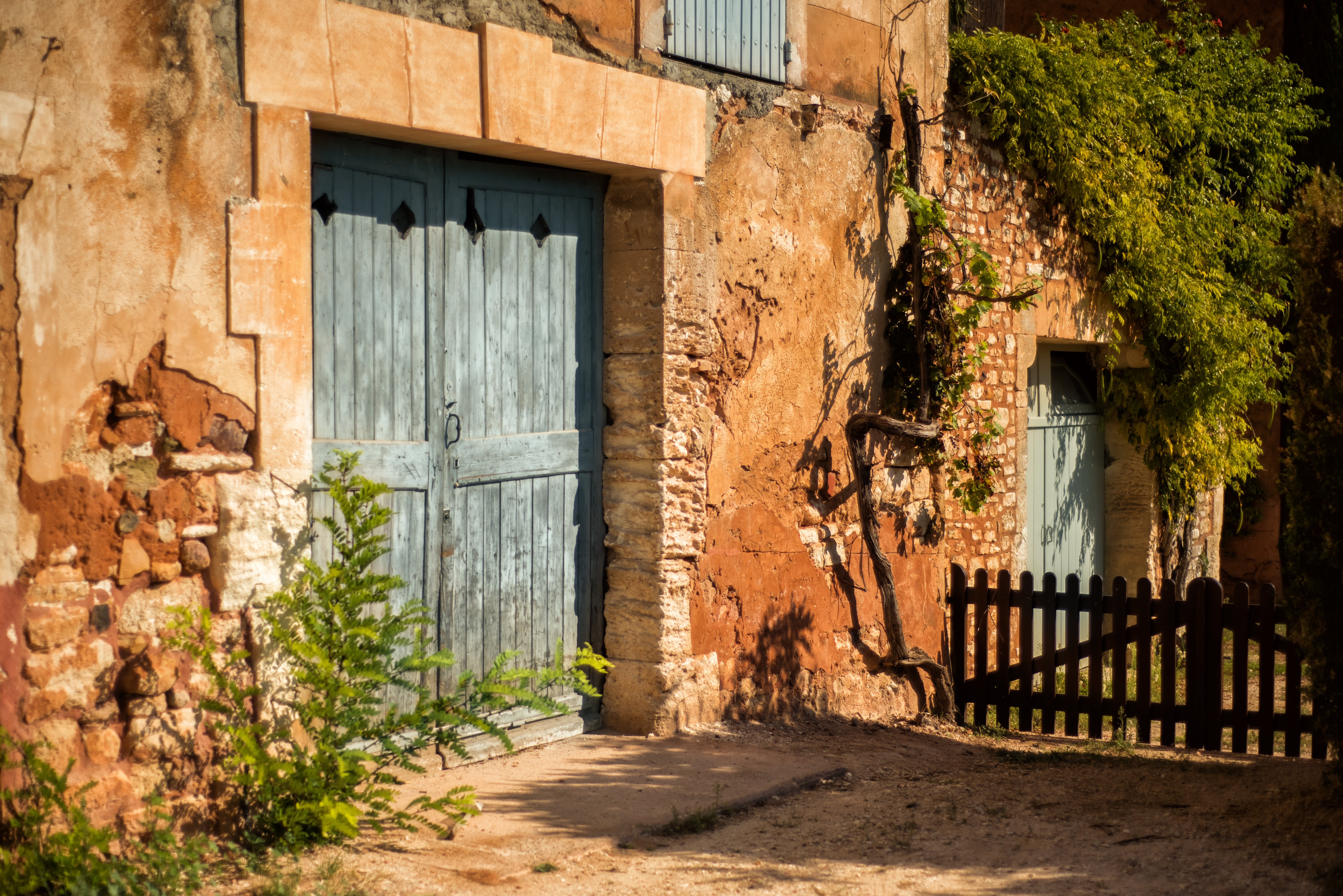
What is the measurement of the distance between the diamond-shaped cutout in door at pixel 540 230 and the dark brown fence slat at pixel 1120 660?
3.22 m

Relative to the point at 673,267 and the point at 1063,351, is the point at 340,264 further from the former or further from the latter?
the point at 1063,351

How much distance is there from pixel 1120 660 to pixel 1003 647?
24.1 inches

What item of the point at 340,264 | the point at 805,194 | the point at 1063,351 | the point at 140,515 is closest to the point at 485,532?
the point at 340,264

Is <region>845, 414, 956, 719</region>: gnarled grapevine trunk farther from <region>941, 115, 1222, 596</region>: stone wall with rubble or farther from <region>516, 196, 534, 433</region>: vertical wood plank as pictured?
<region>516, 196, 534, 433</region>: vertical wood plank

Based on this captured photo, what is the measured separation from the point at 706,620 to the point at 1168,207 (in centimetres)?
460

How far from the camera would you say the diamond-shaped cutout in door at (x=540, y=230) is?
4.86m

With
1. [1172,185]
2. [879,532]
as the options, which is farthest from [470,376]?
[1172,185]

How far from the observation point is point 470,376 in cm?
461

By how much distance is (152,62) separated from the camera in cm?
342

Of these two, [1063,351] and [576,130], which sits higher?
[576,130]

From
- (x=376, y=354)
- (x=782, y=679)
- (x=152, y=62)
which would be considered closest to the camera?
(x=152, y=62)

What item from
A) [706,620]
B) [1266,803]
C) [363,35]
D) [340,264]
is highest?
[363,35]

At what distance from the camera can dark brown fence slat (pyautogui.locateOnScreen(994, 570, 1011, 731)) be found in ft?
20.7

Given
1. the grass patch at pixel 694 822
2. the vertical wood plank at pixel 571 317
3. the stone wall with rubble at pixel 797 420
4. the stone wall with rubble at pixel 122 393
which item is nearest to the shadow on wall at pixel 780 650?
the stone wall with rubble at pixel 797 420
